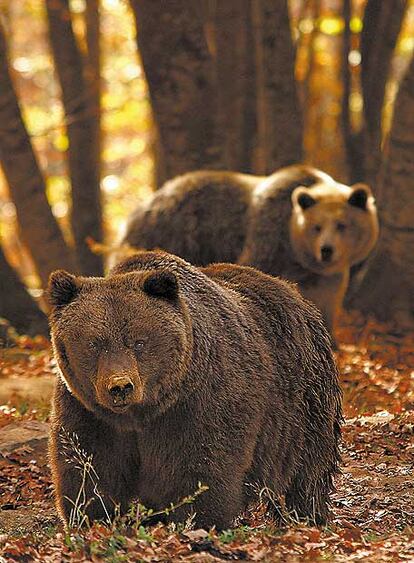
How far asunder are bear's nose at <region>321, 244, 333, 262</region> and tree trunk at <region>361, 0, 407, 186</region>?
471 cm

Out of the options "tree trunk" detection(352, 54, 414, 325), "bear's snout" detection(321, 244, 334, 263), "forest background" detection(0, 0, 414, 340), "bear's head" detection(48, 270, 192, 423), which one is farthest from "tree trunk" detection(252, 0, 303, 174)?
"bear's head" detection(48, 270, 192, 423)

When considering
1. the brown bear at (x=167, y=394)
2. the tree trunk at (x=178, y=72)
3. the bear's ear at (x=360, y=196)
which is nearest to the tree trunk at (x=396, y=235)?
the bear's ear at (x=360, y=196)

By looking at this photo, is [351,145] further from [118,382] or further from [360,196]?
[118,382]

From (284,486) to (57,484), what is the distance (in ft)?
4.72

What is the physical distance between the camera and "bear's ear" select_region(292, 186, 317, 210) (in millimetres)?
12648

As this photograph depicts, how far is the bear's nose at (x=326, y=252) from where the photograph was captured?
1245 centimetres

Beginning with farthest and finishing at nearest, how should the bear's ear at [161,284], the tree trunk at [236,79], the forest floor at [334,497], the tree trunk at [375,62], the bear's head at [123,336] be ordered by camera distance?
1. the tree trunk at [375,62]
2. the tree trunk at [236,79]
3. the bear's ear at [161,284]
4. the bear's head at [123,336]
5. the forest floor at [334,497]

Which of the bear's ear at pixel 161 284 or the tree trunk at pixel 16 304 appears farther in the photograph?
the tree trunk at pixel 16 304

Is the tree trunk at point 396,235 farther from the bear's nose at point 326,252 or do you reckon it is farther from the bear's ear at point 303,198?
the bear's nose at point 326,252

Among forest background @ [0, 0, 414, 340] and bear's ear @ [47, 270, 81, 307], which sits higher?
bear's ear @ [47, 270, 81, 307]

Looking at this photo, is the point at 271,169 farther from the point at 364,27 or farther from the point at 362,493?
the point at 362,493

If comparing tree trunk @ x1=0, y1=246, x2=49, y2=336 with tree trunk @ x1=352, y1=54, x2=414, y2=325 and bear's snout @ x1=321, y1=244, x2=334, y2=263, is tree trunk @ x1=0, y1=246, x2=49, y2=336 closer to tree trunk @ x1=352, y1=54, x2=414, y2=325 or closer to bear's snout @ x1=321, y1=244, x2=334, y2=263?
bear's snout @ x1=321, y1=244, x2=334, y2=263

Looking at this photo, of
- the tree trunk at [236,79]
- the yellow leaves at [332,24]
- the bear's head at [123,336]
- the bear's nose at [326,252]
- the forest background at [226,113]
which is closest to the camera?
the bear's head at [123,336]

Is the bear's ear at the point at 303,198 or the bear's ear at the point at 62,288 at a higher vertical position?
the bear's ear at the point at 62,288
